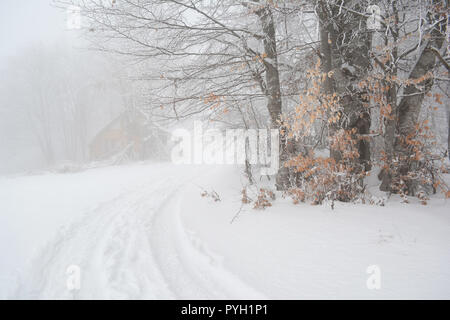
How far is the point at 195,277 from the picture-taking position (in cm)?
340

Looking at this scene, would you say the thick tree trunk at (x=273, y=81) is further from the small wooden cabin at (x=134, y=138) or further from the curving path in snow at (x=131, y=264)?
the small wooden cabin at (x=134, y=138)

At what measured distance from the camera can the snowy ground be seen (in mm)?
2885

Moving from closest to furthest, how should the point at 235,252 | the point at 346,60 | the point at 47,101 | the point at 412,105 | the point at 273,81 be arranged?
the point at 235,252 → the point at 412,105 → the point at 346,60 → the point at 273,81 → the point at 47,101

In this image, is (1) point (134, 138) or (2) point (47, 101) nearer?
(1) point (134, 138)

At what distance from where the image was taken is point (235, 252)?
3828 millimetres

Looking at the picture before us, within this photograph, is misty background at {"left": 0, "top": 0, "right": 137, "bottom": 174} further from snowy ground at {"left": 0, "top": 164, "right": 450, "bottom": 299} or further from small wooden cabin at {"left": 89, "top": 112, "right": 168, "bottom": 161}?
snowy ground at {"left": 0, "top": 164, "right": 450, "bottom": 299}

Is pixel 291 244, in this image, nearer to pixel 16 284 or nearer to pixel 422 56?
pixel 16 284

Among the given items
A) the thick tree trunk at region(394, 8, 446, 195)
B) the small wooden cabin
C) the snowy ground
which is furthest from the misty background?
the thick tree trunk at region(394, 8, 446, 195)

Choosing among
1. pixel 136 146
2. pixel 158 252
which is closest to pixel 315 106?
pixel 158 252

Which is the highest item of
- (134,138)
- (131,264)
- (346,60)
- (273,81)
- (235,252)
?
(346,60)

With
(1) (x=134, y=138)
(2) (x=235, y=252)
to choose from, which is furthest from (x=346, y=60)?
(1) (x=134, y=138)

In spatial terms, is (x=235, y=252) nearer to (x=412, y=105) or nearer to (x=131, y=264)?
(x=131, y=264)

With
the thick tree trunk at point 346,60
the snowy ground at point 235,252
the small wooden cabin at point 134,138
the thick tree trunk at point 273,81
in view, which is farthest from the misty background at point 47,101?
the thick tree trunk at point 346,60
